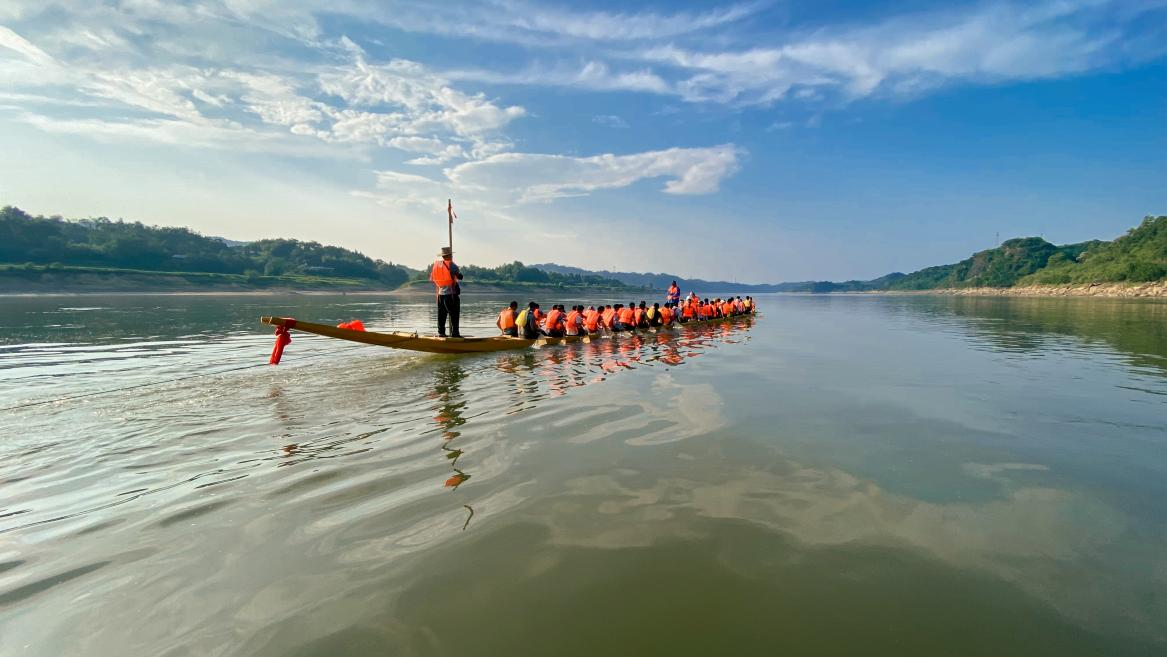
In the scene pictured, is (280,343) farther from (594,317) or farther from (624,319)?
(624,319)

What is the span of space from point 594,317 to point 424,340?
998cm

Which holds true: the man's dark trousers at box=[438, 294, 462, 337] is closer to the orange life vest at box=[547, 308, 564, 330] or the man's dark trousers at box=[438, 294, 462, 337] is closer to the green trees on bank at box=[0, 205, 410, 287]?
the orange life vest at box=[547, 308, 564, 330]

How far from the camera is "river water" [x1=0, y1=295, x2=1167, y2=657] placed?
138 inches

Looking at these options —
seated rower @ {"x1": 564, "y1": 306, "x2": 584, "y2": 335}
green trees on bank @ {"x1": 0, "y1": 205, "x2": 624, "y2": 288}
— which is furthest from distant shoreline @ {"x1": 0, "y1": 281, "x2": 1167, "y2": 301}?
seated rower @ {"x1": 564, "y1": 306, "x2": 584, "y2": 335}

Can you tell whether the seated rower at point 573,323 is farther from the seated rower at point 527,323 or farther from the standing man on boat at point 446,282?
the standing man on boat at point 446,282

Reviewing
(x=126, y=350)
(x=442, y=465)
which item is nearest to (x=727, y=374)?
(x=442, y=465)

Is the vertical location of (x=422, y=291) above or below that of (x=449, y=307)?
above

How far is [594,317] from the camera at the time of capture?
23.5 meters

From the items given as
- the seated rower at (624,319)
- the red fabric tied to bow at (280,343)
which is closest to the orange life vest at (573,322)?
the seated rower at (624,319)

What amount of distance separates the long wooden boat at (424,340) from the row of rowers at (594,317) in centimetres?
75

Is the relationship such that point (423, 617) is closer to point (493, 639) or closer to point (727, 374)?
point (493, 639)

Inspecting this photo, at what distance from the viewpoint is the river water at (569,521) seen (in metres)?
3.51

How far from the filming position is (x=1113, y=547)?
4.82m

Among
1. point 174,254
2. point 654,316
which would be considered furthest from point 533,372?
point 174,254
